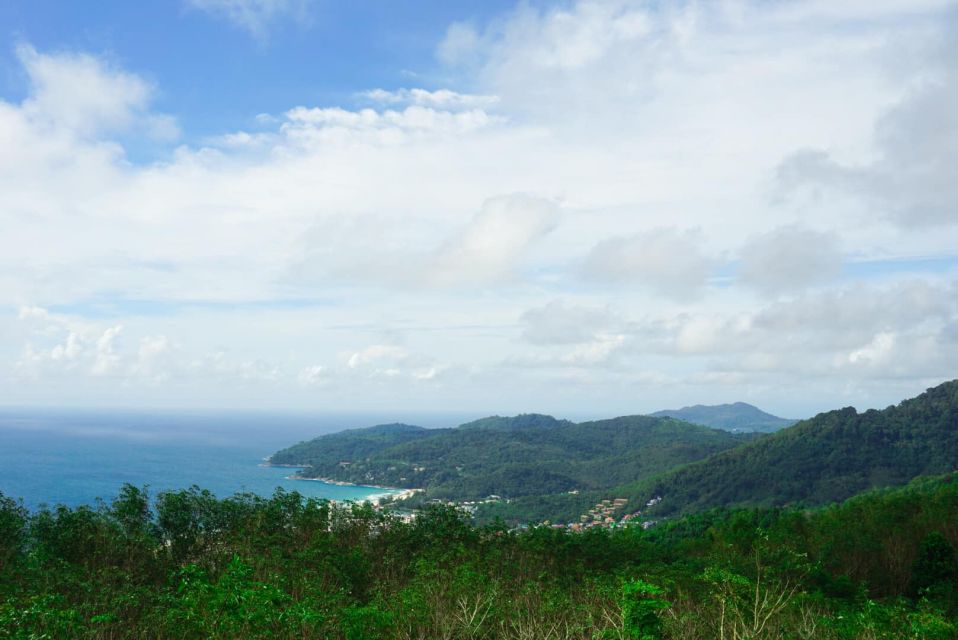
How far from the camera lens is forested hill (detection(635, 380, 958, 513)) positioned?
340 ft

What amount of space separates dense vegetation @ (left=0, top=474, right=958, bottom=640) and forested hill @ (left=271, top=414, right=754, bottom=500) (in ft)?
323

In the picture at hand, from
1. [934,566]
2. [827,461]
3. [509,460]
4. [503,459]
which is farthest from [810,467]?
[934,566]

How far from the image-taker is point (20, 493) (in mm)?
94500

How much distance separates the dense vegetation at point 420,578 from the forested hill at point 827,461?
210ft

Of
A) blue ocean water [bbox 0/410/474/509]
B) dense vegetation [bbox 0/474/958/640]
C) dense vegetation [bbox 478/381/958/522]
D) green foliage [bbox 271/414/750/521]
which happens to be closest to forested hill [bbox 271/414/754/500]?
green foliage [bbox 271/414/750/521]

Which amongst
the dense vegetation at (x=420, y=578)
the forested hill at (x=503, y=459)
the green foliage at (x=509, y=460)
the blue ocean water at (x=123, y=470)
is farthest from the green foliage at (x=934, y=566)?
the forested hill at (x=503, y=459)

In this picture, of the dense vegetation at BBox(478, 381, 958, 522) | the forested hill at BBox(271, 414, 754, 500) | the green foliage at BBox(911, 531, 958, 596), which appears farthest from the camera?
the forested hill at BBox(271, 414, 754, 500)

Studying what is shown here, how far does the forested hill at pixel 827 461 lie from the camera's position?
10369 cm

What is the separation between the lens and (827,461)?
11131 cm

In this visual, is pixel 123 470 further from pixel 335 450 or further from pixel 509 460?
pixel 509 460

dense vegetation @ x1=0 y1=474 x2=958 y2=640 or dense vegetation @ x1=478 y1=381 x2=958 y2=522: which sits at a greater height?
dense vegetation @ x1=0 y1=474 x2=958 y2=640

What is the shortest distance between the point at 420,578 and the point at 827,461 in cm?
11512

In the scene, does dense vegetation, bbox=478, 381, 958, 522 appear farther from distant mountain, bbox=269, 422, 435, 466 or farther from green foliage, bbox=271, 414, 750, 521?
distant mountain, bbox=269, 422, 435, 466

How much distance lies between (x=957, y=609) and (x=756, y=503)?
259 ft
